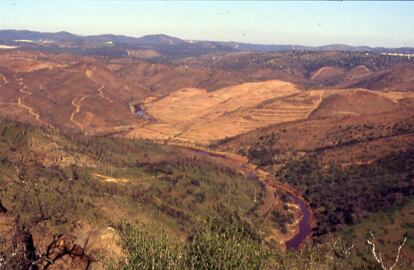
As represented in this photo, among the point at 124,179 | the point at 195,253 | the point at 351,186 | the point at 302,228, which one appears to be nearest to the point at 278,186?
the point at 351,186

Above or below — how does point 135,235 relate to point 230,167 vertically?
above

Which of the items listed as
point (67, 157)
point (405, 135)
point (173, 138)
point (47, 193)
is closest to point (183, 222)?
point (47, 193)

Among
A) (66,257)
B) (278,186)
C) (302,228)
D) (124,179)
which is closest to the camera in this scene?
(66,257)

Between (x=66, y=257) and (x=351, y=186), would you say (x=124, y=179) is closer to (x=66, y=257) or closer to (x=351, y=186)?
(x=351, y=186)

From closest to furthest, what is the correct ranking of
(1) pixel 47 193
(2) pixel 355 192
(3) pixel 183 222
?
(1) pixel 47 193, (3) pixel 183 222, (2) pixel 355 192

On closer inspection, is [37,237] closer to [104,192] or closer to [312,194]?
[104,192]

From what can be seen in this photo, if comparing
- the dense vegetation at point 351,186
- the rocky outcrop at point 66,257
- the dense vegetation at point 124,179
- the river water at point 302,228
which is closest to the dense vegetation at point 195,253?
the rocky outcrop at point 66,257

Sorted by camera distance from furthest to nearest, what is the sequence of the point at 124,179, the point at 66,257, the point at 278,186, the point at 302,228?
the point at 278,186, the point at 124,179, the point at 302,228, the point at 66,257

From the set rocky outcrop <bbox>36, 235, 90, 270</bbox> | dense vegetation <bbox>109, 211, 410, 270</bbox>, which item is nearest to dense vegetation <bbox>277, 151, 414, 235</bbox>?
dense vegetation <bbox>109, 211, 410, 270</bbox>

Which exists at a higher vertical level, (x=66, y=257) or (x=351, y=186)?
(x=66, y=257)
